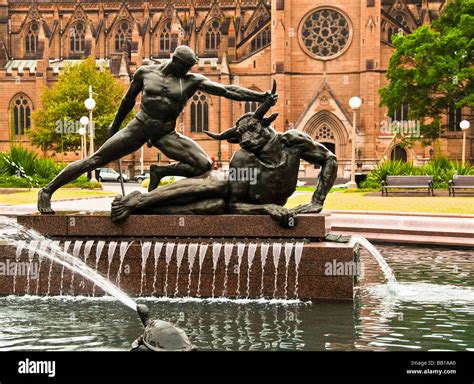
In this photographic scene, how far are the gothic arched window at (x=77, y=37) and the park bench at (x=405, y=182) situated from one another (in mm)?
56600

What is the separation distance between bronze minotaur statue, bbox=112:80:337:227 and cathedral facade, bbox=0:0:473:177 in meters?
47.6

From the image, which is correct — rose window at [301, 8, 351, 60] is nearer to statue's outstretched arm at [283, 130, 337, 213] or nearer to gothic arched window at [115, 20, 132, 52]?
gothic arched window at [115, 20, 132, 52]

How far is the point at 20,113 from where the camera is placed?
7475 centimetres

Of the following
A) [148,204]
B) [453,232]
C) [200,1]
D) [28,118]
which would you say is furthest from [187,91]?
[200,1]

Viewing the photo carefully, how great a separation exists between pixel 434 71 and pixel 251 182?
4070cm

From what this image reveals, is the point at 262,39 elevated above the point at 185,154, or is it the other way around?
the point at 262,39

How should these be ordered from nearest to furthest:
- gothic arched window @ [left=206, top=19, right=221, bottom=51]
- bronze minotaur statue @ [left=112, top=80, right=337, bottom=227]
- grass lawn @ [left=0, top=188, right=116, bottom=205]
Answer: bronze minotaur statue @ [left=112, top=80, right=337, bottom=227], grass lawn @ [left=0, top=188, right=116, bottom=205], gothic arched window @ [left=206, top=19, right=221, bottom=51]

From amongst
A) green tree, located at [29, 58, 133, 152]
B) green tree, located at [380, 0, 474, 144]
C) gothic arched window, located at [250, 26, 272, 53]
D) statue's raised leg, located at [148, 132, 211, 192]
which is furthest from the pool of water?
gothic arched window, located at [250, 26, 272, 53]

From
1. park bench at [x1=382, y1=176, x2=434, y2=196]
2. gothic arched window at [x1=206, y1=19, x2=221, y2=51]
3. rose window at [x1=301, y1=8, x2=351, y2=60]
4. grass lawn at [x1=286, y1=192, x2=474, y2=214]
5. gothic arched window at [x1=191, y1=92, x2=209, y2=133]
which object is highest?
gothic arched window at [x1=206, y1=19, x2=221, y2=51]

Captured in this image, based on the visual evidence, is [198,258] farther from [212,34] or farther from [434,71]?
[212,34]

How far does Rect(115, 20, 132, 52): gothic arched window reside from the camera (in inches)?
3194

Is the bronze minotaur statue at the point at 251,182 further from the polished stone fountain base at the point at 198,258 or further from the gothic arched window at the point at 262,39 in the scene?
the gothic arched window at the point at 262,39

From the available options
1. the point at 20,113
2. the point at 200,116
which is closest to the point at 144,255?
the point at 200,116

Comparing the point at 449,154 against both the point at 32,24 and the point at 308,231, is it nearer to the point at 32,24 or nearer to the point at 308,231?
the point at 32,24
